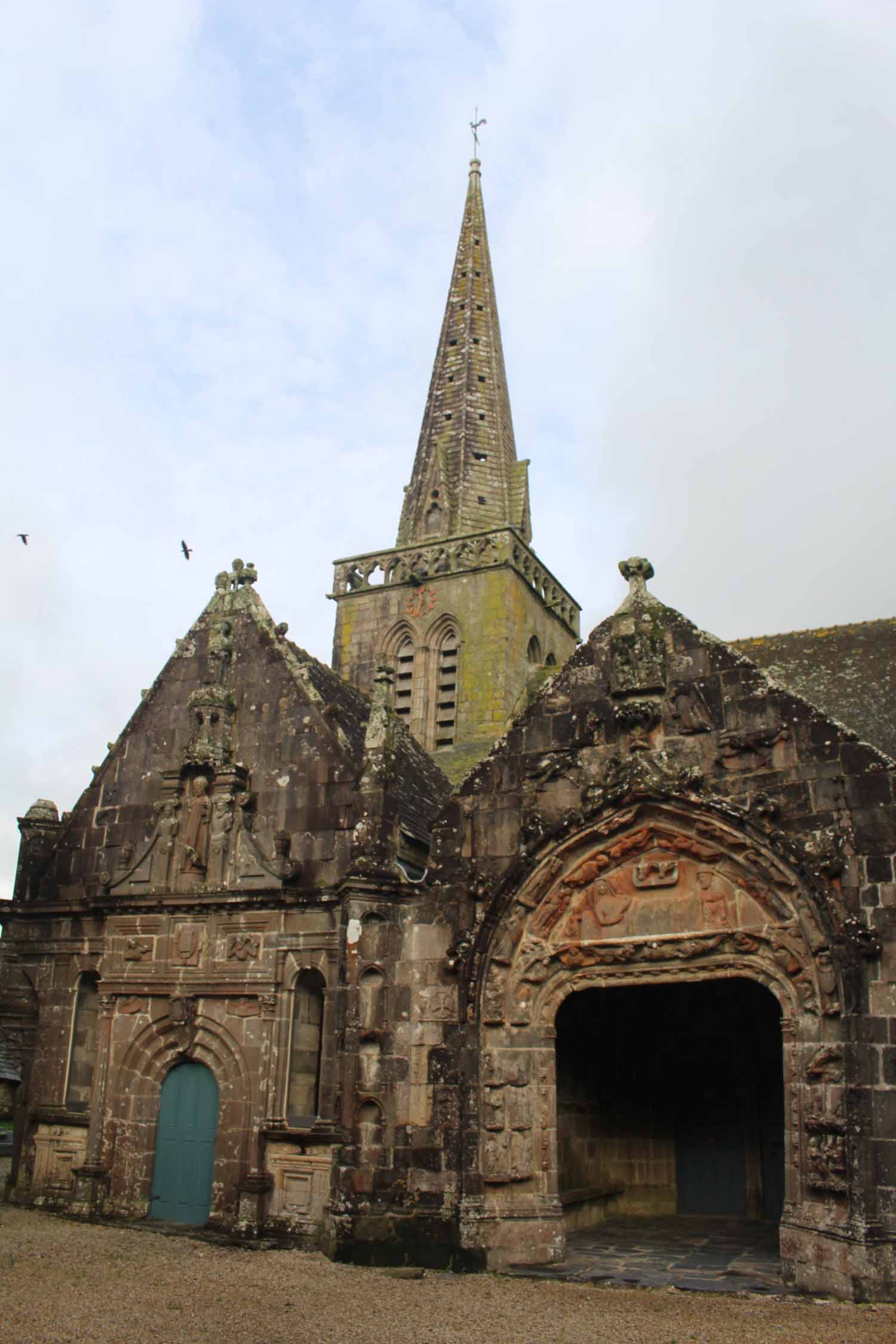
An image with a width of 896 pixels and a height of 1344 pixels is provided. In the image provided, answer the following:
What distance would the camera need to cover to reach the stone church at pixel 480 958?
10.1 meters

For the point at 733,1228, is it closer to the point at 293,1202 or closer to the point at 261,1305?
the point at 293,1202

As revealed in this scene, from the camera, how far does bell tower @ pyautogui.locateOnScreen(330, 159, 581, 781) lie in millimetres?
28547

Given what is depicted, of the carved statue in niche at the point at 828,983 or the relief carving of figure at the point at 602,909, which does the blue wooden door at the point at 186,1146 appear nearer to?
the relief carving of figure at the point at 602,909

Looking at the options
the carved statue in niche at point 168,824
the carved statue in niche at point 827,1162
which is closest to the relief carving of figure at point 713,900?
the carved statue in niche at point 827,1162

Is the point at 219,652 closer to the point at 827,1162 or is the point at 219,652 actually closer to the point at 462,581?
the point at 827,1162

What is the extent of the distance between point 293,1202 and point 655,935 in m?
5.14

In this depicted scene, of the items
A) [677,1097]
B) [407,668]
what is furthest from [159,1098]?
[407,668]

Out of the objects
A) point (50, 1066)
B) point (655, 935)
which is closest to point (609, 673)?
point (655, 935)

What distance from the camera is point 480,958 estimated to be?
448 inches

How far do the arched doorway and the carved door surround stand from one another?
8.48ft

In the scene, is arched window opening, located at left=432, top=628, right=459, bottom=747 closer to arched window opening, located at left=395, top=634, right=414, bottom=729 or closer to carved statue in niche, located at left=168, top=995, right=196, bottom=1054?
arched window opening, located at left=395, top=634, right=414, bottom=729

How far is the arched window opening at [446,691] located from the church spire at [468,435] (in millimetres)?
3117

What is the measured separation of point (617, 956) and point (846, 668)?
6.85 m

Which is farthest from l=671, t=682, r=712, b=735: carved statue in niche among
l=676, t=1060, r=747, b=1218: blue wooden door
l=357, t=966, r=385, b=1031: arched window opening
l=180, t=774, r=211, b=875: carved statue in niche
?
l=180, t=774, r=211, b=875: carved statue in niche
